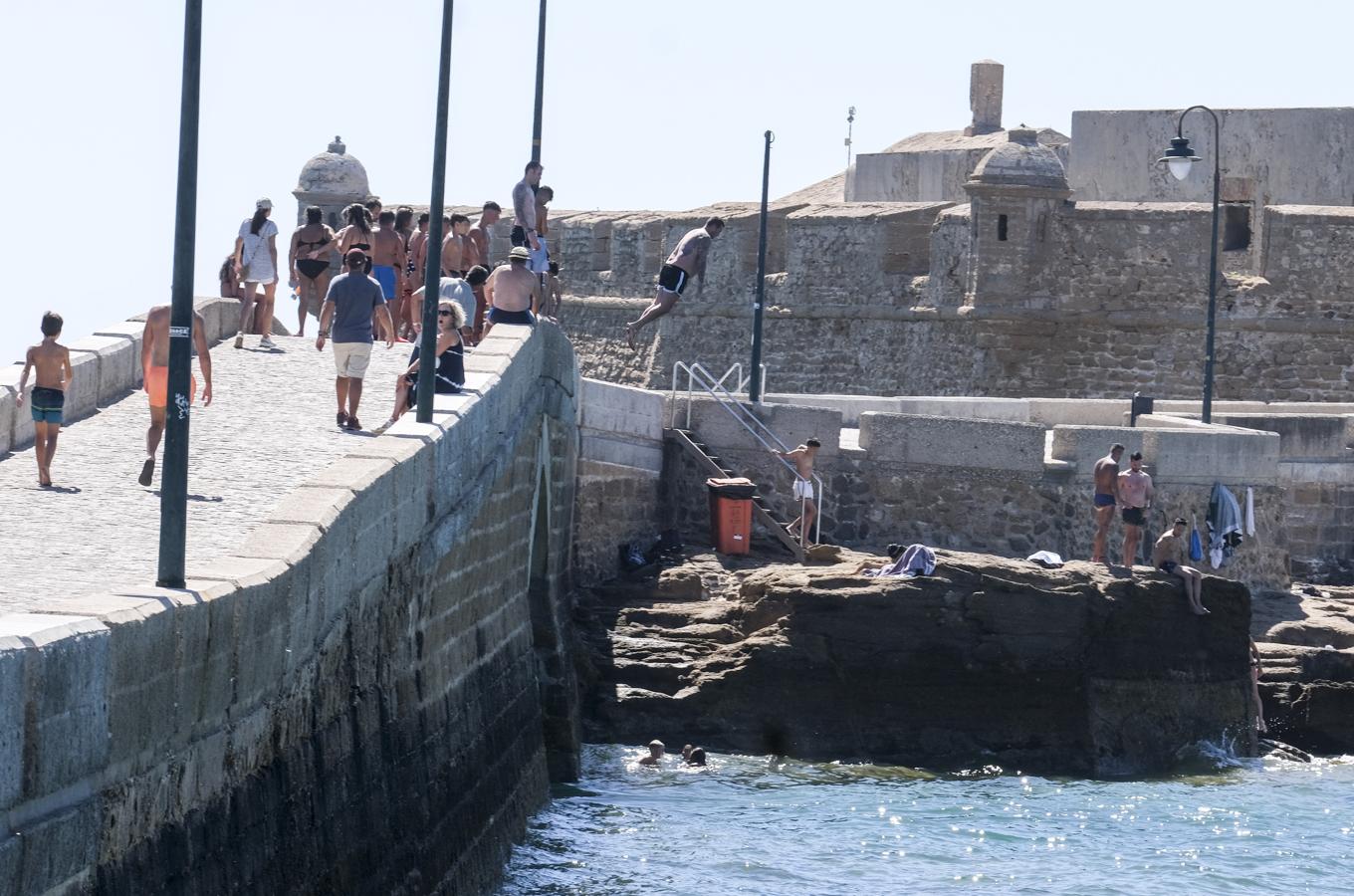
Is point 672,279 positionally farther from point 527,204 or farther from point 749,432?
point 527,204

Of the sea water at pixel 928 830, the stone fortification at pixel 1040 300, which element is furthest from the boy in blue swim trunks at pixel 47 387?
the stone fortification at pixel 1040 300

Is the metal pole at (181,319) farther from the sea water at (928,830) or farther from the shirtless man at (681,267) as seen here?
the shirtless man at (681,267)

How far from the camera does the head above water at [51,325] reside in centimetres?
1331

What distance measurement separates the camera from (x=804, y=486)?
22.1 metres

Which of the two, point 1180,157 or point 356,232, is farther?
point 1180,157

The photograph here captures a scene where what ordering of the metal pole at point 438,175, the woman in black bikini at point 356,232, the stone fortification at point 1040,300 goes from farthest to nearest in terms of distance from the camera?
the stone fortification at point 1040,300
the woman in black bikini at point 356,232
the metal pole at point 438,175

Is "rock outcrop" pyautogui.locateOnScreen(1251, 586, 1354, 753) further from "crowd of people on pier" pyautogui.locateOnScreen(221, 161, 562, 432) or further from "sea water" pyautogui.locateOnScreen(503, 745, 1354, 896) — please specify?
"crowd of people on pier" pyautogui.locateOnScreen(221, 161, 562, 432)

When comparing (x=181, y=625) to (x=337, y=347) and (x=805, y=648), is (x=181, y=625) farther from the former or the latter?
(x=805, y=648)

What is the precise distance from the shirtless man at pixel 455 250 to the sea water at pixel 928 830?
4177mm

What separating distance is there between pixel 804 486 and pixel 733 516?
0.77m

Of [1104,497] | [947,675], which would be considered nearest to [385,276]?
[947,675]

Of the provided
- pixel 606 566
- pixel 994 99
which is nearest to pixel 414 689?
→ pixel 606 566

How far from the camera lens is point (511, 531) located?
16.2 meters

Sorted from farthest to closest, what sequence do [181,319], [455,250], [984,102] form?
[984,102], [455,250], [181,319]
